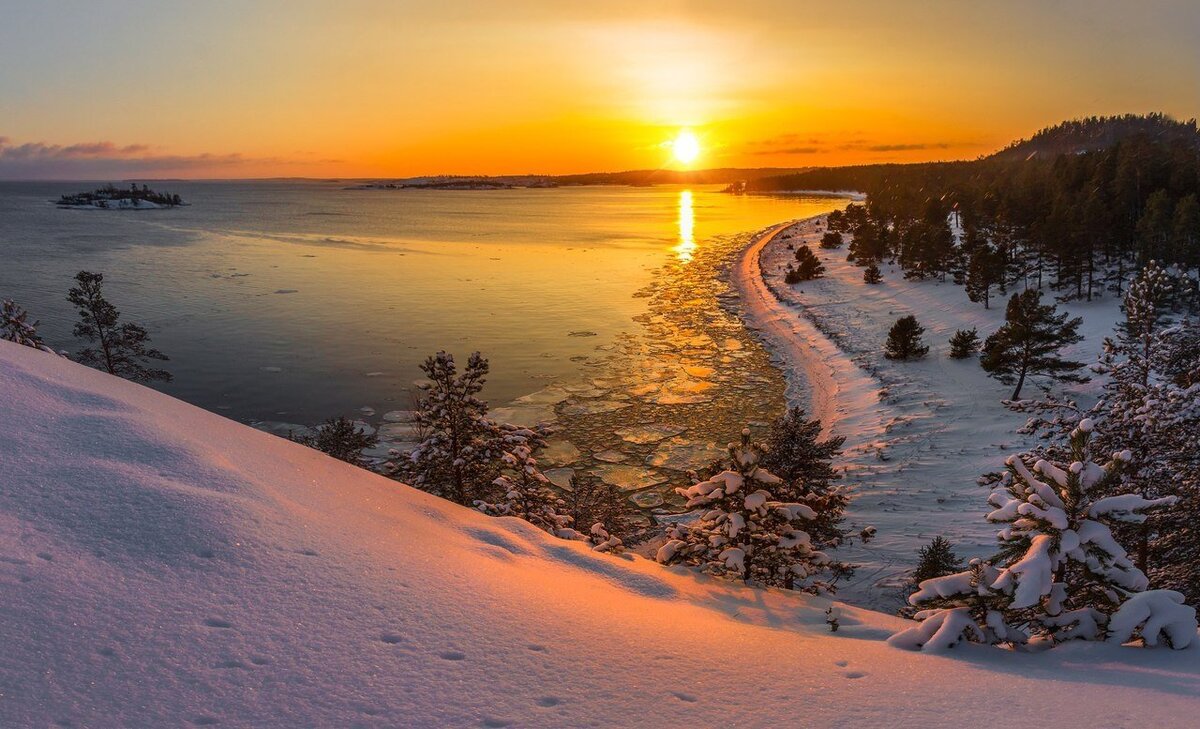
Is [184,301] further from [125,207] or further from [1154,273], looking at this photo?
[125,207]

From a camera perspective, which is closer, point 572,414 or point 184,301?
point 572,414

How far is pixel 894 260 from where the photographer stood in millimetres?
65562

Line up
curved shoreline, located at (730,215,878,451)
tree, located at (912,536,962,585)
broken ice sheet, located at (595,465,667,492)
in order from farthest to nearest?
curved shoreline, located at (730,215,878,451)
broken ice sheet, located at (595,465,667,492)
tree, located at (912,536,962,585)

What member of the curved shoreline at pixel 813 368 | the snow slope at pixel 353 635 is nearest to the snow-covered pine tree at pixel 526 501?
the snow slope at pixel 353 635

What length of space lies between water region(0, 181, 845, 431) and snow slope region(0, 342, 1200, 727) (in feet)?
70.5

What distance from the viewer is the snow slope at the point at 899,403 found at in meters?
16.0

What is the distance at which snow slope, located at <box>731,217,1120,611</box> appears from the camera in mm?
15984

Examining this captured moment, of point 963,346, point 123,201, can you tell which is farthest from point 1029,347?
point 123,201

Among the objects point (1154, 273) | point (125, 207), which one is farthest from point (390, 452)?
point (125, 207)

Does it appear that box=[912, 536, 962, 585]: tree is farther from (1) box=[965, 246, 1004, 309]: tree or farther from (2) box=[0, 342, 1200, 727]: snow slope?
(1) box=[965, 246, 1004, 309]: tree

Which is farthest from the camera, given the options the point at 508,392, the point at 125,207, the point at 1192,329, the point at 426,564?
the point at 125,207

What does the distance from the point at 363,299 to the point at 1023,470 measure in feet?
168

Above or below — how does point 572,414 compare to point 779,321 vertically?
below

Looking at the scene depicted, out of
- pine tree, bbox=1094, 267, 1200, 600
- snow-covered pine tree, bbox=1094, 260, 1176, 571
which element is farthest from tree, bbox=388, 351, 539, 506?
pine tree, bbox=1094, 267, 1200, 600
